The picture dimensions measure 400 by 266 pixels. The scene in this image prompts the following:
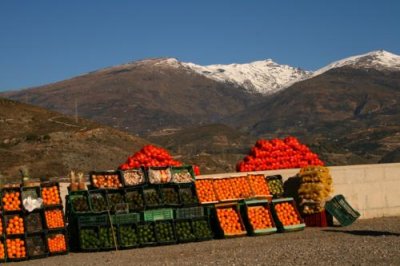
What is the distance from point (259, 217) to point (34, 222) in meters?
6.51

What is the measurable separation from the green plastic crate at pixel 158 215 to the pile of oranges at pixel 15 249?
11.0ft

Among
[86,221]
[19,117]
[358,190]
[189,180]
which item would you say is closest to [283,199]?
[189,180]

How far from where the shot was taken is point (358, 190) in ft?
76.5

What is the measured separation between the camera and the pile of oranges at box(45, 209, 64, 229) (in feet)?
55.9

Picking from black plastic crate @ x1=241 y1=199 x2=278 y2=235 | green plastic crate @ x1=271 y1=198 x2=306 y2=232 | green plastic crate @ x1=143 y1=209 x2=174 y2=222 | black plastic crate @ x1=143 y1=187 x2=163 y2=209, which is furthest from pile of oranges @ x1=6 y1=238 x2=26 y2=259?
green plastic crate @ x1=271 y1=198 x2=306 y2=232

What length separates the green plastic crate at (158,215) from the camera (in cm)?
1803

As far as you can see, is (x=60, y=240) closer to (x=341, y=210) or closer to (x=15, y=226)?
(x=15, y=226)

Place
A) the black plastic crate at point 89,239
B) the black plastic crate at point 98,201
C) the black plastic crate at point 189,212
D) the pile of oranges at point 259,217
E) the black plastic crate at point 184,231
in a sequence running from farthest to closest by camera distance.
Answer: the pile of oranges at point 259,217, the black plastic crate at point 189,212, the black plastic crate at point 184,231, the black plastic crate at point 98,201, the black plastic crate at point 89,239

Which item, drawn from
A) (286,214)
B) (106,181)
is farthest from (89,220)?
(286,214)

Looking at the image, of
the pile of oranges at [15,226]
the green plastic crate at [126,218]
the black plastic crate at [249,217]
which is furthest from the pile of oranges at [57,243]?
the black plastic crate at [249,217]

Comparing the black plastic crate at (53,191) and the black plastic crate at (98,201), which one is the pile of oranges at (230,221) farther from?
the black plastic crate at (53,191)

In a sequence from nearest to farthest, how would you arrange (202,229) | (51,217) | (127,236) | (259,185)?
(51,217)
(127,236)
(202,229)
(259,185)

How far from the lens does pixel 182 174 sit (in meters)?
19.7

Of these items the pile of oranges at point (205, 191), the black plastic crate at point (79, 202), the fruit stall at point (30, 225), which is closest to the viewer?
the fruit stall at point (30, 225)
